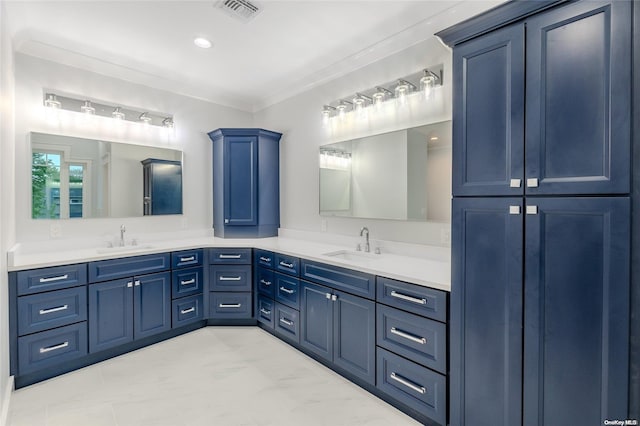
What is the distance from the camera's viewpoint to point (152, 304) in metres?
2.96

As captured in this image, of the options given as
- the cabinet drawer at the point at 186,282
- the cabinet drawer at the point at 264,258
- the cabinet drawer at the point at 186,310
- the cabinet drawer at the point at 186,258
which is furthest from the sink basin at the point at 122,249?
the cabinet drawer at the point at 264,258

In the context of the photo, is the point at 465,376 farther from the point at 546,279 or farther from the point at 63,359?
the point at 63,359

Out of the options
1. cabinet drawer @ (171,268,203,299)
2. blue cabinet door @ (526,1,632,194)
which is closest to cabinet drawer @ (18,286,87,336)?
cabinet drawer @ (171,268,203,299)

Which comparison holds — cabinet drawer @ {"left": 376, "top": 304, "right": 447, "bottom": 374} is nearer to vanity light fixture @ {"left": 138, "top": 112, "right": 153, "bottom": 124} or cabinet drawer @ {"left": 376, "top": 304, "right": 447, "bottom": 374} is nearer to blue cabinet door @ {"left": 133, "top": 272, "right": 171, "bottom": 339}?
blue cabinet door @ {"left": 133, "top": 272, "right": 171, "bottom": 339}

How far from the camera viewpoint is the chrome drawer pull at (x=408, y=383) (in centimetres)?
188

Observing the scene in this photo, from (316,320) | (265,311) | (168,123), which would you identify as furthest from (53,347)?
(168,123)

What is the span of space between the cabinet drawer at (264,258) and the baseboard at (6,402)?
1.97 metres

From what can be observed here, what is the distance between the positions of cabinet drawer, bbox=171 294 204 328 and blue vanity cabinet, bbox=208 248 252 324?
0.37 ft

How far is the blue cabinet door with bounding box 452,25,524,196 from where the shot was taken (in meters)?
1.51

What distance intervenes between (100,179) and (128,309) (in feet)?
4.33

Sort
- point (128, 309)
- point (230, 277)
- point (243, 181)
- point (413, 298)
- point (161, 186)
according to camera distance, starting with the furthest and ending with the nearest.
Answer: point (243, 181), point (161, 186), point (230, 277), point (128, 309), point (413, 298)

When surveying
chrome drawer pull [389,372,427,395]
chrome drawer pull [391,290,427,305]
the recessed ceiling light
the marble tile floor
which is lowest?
the marble tile floor

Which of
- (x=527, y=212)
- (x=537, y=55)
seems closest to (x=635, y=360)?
(x=527, y=212)

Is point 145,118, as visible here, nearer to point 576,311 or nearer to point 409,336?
point 409,336
